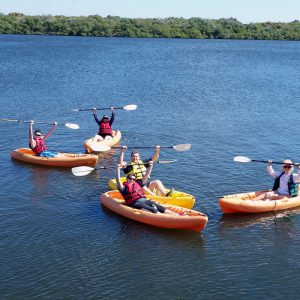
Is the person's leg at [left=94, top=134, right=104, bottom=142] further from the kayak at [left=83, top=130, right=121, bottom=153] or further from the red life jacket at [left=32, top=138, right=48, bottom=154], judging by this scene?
the red life jacket at [left=32, top=138, right=48, bottom=154]

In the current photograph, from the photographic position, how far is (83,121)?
2184 cm

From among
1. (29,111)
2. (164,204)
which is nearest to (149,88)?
(29,111)

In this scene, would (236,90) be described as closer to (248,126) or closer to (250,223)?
(248,126)

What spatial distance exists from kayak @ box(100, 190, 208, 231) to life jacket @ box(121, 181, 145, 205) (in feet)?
0.66

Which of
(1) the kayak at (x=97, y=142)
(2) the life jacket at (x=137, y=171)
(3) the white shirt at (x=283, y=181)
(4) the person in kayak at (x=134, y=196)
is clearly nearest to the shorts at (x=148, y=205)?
(4) the person in kayak at (x=134, y=196)

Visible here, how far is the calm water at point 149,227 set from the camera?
381 inches

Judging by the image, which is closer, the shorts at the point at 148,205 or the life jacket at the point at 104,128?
the shorts at the point at 148,205

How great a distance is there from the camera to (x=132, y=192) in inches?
474

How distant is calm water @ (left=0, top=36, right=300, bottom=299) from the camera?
31.8 ft

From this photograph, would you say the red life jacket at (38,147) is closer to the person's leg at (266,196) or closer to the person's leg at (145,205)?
the person's leg at (145,205)

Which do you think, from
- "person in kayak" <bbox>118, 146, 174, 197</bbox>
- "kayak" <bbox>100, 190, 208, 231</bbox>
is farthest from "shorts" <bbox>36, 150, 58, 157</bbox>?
"kayak" <bbox>100, 190, 208, 231</bbox>

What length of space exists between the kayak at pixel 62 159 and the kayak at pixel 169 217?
3410 mm

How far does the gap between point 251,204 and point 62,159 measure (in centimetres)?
593

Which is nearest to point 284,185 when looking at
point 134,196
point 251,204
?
point 251,204
